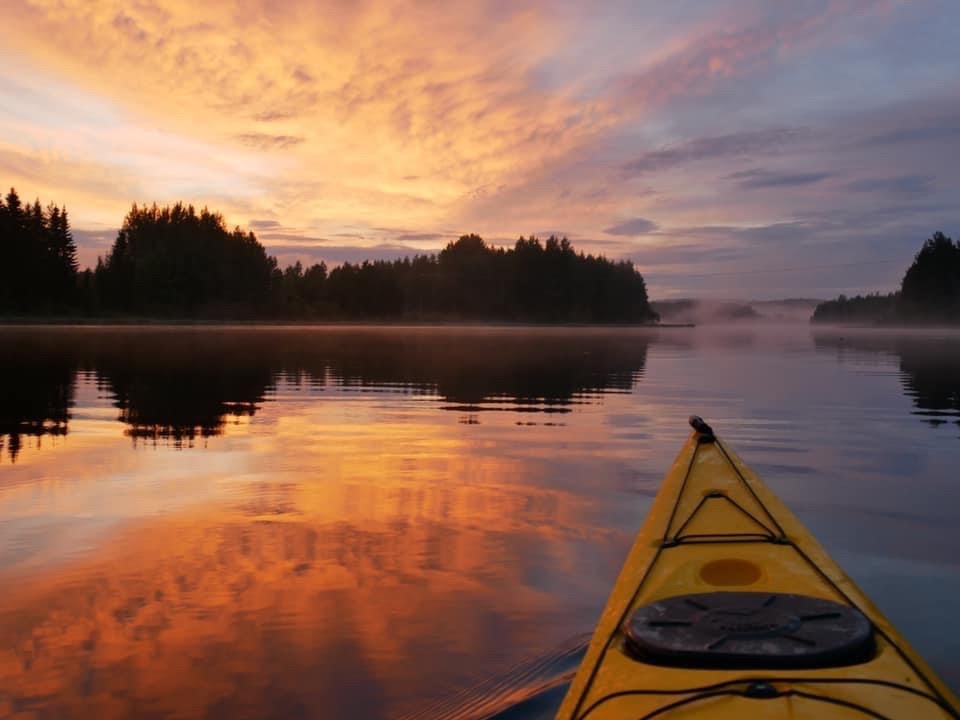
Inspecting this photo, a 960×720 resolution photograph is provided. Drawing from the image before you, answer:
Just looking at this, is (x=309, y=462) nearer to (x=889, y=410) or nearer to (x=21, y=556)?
(x=21, y=556)

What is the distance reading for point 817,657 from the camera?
3.57 meters

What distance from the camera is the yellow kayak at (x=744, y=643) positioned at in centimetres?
330

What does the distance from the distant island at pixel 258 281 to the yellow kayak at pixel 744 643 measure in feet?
347

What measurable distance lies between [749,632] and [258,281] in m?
136

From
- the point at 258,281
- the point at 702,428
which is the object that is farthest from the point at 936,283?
the point at 702,428

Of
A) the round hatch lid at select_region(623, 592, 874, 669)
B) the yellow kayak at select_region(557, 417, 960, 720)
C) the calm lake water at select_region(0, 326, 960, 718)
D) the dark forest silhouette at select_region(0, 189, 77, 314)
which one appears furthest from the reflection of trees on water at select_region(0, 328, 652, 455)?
the dark forest silhouette at select_region(0, 189, 77, 314)

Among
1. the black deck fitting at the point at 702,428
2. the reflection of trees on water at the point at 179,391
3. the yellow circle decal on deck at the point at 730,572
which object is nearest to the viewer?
the yellow circle decal on deck at the point at 730,572

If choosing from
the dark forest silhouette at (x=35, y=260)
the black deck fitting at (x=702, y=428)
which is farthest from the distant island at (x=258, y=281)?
the black deck fitting at (x=702, y=428)

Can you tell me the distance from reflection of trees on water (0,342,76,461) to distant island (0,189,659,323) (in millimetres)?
76969

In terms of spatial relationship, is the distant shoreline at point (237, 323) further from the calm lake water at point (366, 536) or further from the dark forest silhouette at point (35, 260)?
the calm lake water at point (366, 536)

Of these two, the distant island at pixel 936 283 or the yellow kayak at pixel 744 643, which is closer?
the yellow kayak at pixel 744 643

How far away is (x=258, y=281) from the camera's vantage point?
134m

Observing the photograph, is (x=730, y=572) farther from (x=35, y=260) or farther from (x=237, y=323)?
(x=237, y=323)

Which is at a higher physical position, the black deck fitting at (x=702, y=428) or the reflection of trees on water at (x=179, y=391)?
the black deck fitting at (x=702, y=428)
